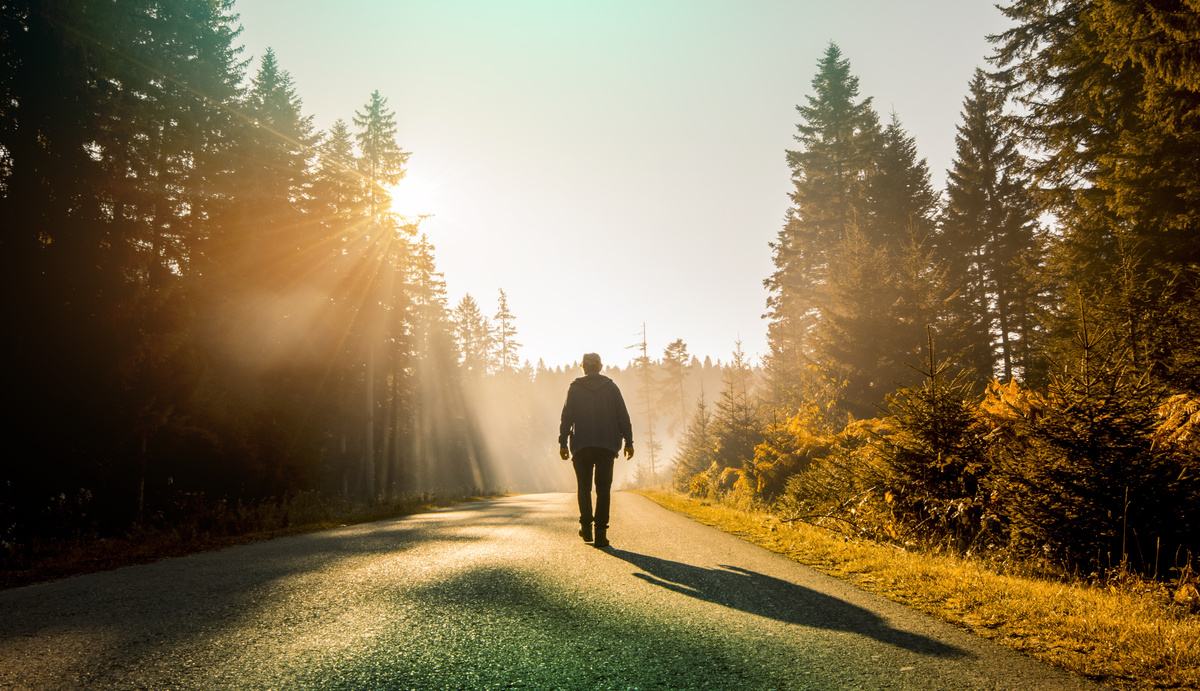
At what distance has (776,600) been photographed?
3.86 m

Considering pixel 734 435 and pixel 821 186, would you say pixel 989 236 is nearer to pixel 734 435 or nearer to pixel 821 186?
pixel 821 186

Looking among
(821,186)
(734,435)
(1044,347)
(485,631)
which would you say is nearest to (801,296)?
(821,186)

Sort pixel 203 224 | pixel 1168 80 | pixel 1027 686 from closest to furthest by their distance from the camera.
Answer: pixel 1027 686 < pixel 1168 80 < pixel 203 224

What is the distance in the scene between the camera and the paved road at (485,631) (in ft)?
7.89

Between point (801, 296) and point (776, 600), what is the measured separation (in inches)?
1098

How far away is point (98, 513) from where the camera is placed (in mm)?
9000

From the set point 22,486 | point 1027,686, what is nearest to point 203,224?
point 22,486

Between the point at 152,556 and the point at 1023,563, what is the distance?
9.39m

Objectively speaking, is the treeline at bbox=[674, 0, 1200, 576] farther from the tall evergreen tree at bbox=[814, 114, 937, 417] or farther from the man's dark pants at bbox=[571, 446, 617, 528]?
the man's dark pants at bbox=[571, 446, 617, 528]

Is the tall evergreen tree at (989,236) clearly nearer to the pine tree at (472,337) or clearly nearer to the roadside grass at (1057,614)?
the roadside grass at (1057,614)

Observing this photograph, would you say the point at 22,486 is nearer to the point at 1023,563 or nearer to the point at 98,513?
the point at 98,513

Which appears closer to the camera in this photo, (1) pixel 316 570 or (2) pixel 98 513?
(1) pixel 316 570

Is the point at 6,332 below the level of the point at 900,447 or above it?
above

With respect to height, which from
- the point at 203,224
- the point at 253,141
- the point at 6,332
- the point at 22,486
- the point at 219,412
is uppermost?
the point at 253,141
